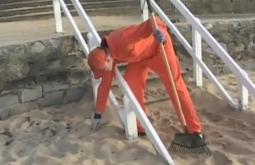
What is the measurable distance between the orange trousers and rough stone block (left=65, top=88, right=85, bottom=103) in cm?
125

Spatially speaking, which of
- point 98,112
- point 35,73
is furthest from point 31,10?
point 98,112


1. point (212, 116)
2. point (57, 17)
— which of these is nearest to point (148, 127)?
point (212, 116)

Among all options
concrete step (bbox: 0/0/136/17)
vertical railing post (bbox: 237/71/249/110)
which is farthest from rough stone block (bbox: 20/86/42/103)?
concrete step (bbox: 0/0/136/17)

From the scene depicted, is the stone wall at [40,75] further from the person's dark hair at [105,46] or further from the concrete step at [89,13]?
the concrete step at [89,13]

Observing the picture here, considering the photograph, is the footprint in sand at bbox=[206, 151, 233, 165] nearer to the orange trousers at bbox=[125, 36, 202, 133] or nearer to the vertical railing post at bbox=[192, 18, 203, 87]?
the orange trousers at bbox=[125, 36, 202, 133]

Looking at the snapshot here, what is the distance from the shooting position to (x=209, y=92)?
21.8 feet

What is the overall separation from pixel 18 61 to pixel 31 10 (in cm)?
245

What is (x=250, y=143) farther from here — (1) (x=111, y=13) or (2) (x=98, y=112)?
(1) (x=111, y=13)

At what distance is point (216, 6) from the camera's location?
9.22 m

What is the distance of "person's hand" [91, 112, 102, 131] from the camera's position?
5.58 meters

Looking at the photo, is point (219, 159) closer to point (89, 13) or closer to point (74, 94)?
point (74, 94)

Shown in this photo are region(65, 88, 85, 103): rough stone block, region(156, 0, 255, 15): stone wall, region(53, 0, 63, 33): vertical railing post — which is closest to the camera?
region(65, 88, 85, 103): rough stone block

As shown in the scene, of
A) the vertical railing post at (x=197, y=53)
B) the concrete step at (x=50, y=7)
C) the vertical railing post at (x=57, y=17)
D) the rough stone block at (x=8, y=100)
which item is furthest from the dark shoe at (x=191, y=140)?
the concrete step at (x=50, y=7)

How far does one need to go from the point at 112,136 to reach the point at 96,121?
0.22 meters
